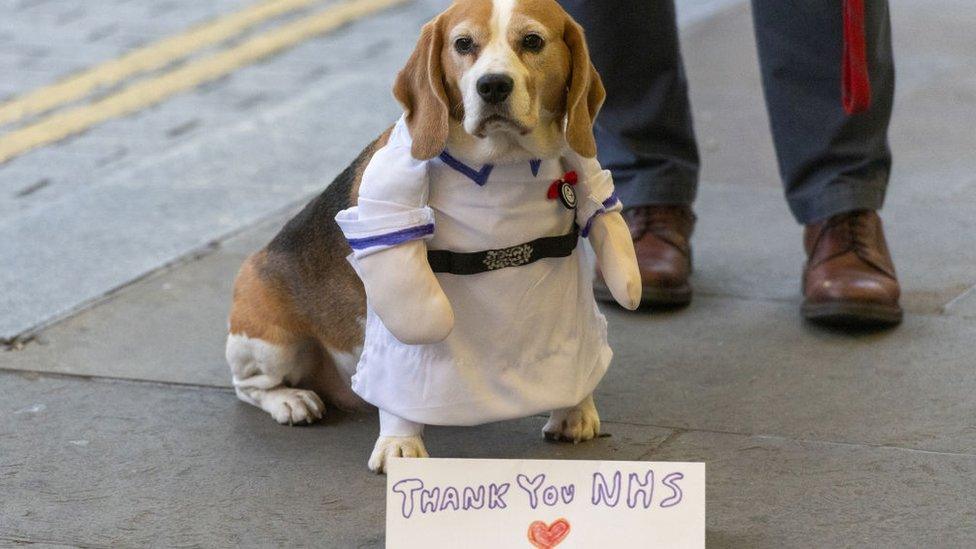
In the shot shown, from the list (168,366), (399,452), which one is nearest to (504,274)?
(399,452)

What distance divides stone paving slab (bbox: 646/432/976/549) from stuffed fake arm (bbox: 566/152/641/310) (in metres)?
0.40

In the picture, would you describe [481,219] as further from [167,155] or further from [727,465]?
[167,155]

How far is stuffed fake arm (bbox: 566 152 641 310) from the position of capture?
2.74m

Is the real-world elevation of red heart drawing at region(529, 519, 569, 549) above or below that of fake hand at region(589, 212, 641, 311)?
below

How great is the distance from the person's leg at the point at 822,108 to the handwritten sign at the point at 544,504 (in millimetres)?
1530

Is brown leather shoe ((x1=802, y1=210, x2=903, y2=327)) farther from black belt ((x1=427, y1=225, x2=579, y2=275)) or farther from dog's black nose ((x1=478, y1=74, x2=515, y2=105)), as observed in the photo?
dog's black nose ((x1=478, y1=74, x2=515, y2=105))

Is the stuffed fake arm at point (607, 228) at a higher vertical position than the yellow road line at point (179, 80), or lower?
higher

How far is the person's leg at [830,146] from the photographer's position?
11.8 feet

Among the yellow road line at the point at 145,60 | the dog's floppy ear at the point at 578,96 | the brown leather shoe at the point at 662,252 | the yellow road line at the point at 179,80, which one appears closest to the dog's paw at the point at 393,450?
the dog's floppy ear at the point at 578,96

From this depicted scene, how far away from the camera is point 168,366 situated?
3549mm

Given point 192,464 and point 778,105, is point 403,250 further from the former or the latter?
point 778,105

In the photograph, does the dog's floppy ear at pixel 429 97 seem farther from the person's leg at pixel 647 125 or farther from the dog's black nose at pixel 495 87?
the person's leg at pixel 647 125

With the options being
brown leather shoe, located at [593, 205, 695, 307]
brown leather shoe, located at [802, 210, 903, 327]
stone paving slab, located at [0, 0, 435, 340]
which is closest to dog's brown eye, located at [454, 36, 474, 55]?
brown leather shoe, located at [593, 205, 695, 307]

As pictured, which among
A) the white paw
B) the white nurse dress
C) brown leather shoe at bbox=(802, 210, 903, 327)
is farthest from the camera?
brown leather shoe at bbox=(802, 210, 903, 327)
